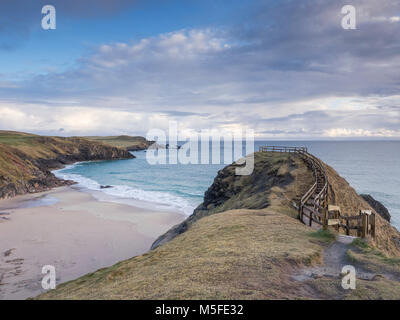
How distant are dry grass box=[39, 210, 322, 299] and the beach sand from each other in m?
11.1

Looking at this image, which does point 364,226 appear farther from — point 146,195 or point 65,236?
point 146,195

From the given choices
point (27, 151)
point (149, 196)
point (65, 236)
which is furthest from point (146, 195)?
point (27, 151)

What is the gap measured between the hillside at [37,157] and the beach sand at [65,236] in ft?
19.4

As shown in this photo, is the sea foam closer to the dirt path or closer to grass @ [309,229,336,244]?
grass @ [309,229,336,244]

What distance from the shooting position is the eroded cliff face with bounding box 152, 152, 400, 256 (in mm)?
22453

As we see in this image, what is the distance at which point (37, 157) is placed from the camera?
96125 millimetres

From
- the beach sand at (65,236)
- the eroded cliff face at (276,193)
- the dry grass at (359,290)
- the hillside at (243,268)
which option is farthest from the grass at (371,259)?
the beach sand at (65,236)

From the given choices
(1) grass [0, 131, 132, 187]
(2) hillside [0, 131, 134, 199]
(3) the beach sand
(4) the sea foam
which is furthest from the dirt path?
(1) grass [0, 131, 132, 187]

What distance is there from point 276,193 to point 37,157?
3837 inches

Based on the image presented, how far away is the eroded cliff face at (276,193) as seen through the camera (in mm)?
22453

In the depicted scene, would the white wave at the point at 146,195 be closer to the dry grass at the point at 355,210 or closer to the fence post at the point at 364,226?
the dry grass at the point at 355,210
